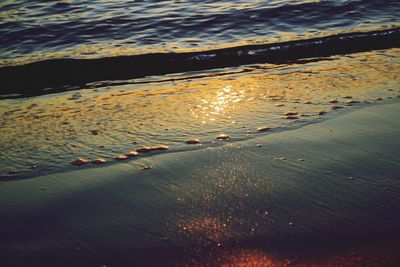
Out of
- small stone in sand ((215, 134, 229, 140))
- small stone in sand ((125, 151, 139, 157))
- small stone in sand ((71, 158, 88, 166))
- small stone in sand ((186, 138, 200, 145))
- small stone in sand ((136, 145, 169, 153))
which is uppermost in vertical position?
small stone in sand ((71, 158, 88, 166))

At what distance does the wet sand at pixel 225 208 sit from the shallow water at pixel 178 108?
0.29 metres

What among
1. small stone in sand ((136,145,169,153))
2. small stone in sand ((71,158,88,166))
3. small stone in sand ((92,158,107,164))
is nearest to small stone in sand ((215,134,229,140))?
small stone in sand ((136,145,169,153))

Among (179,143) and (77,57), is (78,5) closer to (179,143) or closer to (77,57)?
(77,57)

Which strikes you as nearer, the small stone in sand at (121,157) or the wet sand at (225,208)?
A: the wet sand at (225,208)

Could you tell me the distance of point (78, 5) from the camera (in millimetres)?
8086

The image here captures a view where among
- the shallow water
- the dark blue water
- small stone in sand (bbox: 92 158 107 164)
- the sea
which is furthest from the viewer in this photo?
the dark blue water

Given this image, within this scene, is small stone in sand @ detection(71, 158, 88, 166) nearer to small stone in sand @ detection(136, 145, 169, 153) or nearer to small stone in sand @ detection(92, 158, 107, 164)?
small stone in sand @ detection(92, 158, 107, 164)

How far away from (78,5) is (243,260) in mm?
7340

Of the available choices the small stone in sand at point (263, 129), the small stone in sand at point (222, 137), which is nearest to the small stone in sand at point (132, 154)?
the small stone in sand at point (222, 137)

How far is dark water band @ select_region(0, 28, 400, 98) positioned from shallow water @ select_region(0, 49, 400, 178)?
41 cm

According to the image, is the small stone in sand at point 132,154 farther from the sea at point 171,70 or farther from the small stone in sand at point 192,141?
the small stone in sand at point 192,141

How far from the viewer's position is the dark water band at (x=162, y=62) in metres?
5.27

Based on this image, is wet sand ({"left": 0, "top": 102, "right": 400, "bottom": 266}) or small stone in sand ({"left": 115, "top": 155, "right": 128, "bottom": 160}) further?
small stone in sand ({"left": 115, "top": 155, "right": 128, "bottom": 160})

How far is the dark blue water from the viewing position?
634 centimetres
